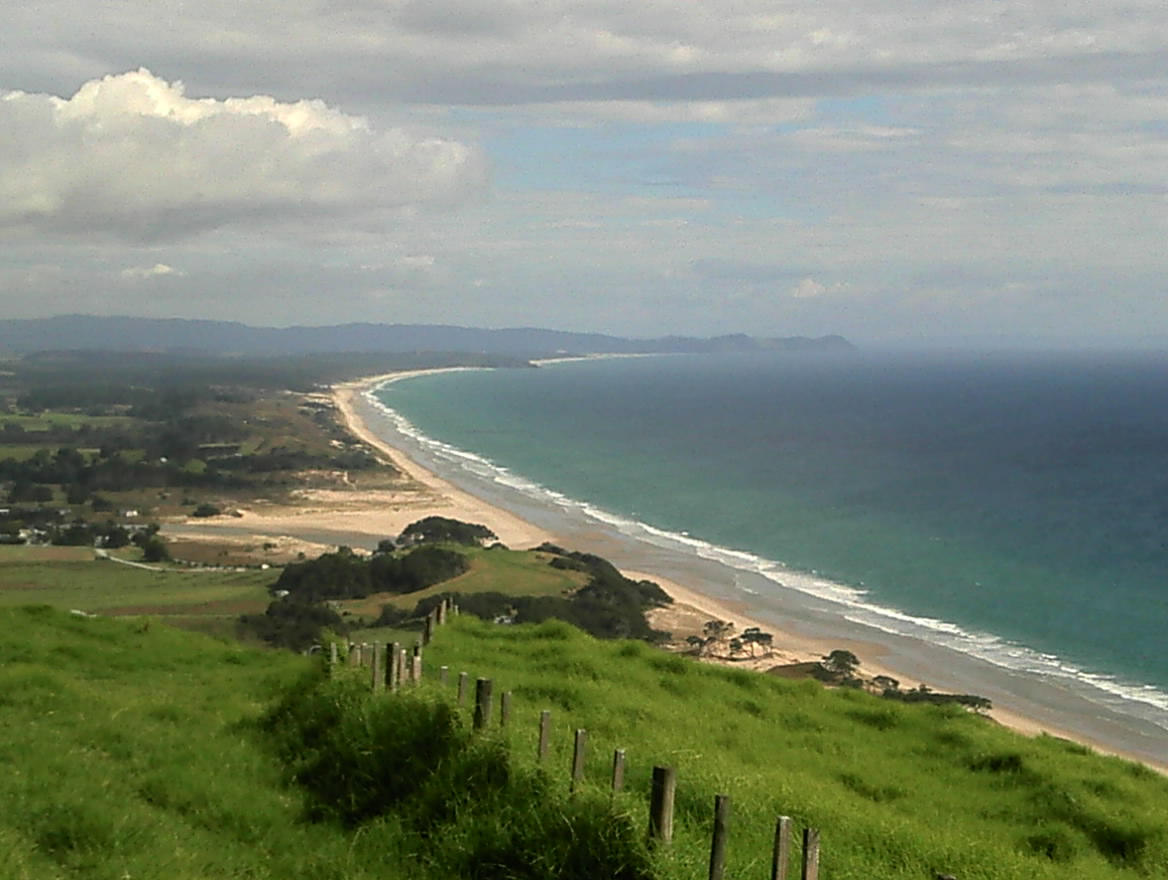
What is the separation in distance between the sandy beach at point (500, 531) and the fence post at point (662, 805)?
73.9 feet

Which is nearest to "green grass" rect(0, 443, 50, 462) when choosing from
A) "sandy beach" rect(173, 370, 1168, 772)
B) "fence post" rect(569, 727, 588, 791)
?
"sandy beach" rect(173, 370, 1168, 772)

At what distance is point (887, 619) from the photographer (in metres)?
44.4

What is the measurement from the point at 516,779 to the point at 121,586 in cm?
4282

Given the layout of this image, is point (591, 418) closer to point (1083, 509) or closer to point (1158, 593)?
point (1083, 509)

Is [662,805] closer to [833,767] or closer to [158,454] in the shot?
[833,767]

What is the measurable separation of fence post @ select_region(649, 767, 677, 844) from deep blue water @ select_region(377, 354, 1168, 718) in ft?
102

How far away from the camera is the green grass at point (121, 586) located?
41906 millimetres

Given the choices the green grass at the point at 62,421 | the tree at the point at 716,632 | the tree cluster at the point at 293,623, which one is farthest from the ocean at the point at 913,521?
the green grass at the point at 62,421

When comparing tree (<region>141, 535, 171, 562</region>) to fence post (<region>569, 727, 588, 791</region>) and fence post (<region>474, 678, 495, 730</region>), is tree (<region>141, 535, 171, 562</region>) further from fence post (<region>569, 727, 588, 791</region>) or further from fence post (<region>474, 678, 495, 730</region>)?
fence post (<region>569, 727, 588, 791</region>)

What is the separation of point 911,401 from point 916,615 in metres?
138

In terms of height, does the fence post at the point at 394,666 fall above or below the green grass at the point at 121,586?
above

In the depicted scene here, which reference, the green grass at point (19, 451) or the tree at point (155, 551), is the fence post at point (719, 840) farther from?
the green grass at point (19, 451)

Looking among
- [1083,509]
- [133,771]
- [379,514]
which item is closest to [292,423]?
[379,514]

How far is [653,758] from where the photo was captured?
12.0 meters
